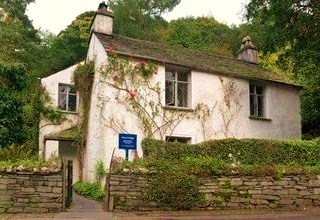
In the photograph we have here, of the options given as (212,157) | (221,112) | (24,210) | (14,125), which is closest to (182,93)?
(221,112)

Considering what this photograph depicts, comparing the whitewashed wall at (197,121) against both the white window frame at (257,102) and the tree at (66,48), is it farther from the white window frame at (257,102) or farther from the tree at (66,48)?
the tree at (66,48)

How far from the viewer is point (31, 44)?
1751 inches

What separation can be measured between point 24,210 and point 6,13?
1332 inches

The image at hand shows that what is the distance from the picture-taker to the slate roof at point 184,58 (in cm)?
2103

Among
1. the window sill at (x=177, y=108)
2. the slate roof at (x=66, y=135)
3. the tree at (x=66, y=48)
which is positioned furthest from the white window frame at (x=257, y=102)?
the tree at (x=66, y=48)

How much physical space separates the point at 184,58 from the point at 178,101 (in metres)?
2.73

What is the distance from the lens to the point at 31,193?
1379cm

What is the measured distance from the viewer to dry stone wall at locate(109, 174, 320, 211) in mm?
14422

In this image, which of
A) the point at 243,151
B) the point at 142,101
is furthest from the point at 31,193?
the point at 243,151

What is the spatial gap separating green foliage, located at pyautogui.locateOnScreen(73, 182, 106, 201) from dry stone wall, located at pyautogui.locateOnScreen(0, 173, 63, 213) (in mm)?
4341

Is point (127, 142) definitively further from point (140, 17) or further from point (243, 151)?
point (140, 17)

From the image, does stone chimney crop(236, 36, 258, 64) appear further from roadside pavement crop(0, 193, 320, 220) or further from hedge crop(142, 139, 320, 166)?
roadside pavement crop(0, 193, 320, 220)

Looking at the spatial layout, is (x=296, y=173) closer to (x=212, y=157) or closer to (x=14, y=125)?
(x=212, y=157)

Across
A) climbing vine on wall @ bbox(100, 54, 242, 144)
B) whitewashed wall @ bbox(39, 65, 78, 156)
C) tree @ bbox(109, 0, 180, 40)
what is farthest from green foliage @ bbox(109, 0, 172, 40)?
climbing vine on wall @ bbox(100, 54, 242, 144)
